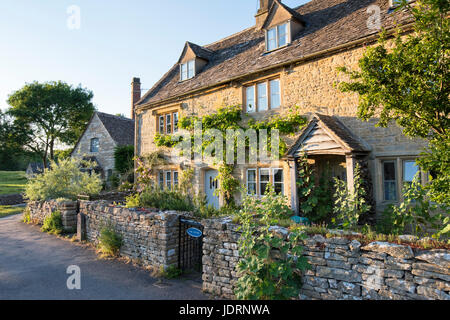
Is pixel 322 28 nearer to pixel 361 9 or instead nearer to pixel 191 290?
pixel 361 9

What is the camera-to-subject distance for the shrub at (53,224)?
11.4 meters

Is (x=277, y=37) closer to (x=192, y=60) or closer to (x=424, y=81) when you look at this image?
(x=192, y=60)

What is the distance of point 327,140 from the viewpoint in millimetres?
8016

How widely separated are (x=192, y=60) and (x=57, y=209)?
9499 mm

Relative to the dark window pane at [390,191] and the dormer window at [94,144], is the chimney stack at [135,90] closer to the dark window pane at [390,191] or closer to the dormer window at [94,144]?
the dormer window at [94,144]

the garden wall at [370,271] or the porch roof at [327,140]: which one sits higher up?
the porch roof at [327,140]

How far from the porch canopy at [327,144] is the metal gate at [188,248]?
324 cm

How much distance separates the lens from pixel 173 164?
44.8 feet

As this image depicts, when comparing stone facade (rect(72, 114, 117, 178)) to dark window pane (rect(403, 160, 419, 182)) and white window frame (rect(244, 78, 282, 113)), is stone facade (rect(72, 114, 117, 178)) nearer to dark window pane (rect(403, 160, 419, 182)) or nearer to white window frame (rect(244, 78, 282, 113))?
white window frame (rect(244, 78, 282, 113))

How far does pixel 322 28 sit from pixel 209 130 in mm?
5883

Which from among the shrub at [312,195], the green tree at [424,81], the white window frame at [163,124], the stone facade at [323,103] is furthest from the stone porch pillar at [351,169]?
the white window frame at [163,124]

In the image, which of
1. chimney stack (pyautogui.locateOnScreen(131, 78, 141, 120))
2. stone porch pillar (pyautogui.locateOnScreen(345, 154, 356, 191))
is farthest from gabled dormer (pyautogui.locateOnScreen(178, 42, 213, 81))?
chimney stack (pyautogui.locateOnScreen(131, 78, 141, 120))

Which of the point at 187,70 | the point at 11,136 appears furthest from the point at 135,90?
the point at 11,136
